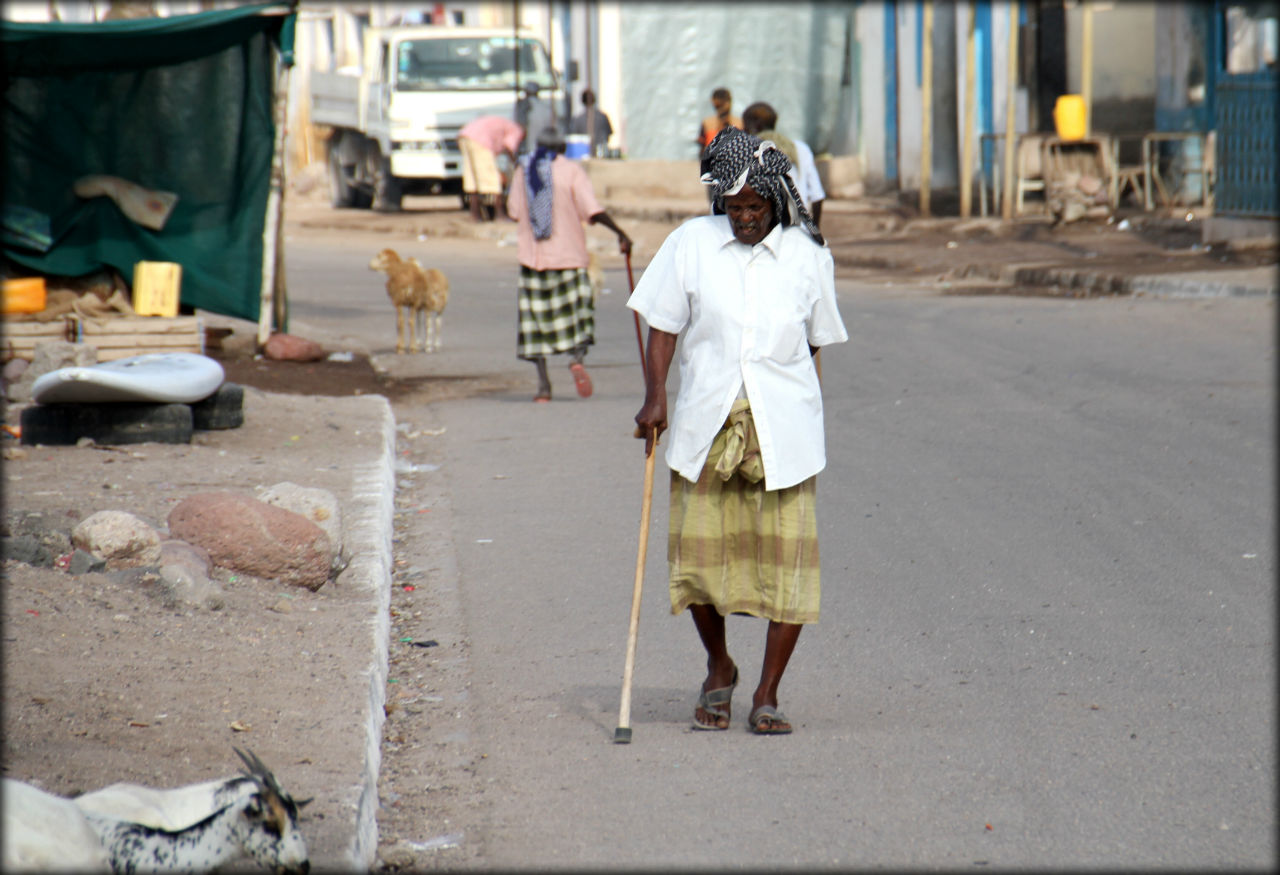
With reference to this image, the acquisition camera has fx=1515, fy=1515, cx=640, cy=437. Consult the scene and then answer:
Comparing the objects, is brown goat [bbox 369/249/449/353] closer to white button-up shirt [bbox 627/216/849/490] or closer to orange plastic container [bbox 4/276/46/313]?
orange plastic container [bbox 4/276/46/313]

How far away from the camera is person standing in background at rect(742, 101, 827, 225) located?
9.85 metres

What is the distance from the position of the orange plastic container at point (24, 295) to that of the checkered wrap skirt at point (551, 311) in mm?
3508

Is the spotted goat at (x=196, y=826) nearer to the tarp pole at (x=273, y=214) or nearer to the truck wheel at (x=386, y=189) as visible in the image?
the tarp pole at (x=273, y=214)

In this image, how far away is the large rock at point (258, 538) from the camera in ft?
17.8

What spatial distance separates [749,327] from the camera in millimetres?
4113

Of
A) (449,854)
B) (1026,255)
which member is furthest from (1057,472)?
(1026,255)

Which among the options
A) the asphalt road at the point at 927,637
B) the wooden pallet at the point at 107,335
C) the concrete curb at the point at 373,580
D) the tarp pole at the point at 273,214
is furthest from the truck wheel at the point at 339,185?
the concrete curb at the point at 373,580

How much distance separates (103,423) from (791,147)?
4.72 metres

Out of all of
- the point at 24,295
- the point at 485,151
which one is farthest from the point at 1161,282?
the point at 485,151

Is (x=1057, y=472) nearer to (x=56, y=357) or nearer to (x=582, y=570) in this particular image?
(x=582, y=570)

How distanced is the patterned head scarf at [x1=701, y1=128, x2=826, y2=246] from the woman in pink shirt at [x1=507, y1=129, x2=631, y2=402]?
5.58 meters

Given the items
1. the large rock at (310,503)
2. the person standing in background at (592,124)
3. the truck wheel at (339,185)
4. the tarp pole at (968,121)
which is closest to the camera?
the large rock at (310,503)

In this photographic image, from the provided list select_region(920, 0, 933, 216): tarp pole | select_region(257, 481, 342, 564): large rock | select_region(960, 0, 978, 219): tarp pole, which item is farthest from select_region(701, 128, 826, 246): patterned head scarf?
select_region(920, 0, 933, 216): tarp pole

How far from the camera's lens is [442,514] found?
7215mm
